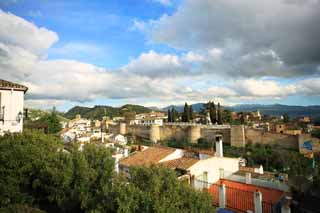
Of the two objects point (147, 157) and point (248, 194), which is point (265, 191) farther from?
point (147, 157)

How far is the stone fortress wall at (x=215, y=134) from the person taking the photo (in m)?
44.8

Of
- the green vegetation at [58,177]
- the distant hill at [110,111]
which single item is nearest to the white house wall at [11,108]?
the green vegetation at [58,177]

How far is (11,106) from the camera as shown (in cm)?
1258

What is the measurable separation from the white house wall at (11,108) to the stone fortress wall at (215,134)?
42.6 metres

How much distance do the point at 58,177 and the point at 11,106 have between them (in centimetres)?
524

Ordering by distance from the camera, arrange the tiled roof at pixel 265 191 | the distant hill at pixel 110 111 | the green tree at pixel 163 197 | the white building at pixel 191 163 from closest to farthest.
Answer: the green tree at pixel 163 197 → the tiled roof at pixel 265 191 → the white building at pixel 191 163 → the distant hill at pixel 110 111

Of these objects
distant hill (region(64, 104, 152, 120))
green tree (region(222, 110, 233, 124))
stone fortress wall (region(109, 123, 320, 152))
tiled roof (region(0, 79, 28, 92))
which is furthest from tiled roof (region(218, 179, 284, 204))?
distant hill (region(64, 104, 152, 120))

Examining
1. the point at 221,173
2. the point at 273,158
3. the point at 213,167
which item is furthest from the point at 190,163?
the point at 273,158

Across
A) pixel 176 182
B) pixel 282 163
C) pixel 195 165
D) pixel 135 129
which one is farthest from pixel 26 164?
pixel 135 129

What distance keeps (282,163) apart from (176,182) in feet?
115

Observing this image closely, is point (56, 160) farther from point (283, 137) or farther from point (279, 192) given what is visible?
point (283, 137)

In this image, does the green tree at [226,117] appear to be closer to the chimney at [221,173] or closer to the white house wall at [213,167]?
the white house wall at [213,167]

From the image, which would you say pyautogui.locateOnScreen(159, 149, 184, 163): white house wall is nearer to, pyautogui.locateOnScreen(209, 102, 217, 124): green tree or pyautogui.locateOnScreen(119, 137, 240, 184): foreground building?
pyautogui.locateOnScreen(119, 137, 240, 184): foreground building

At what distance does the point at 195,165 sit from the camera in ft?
47.6
